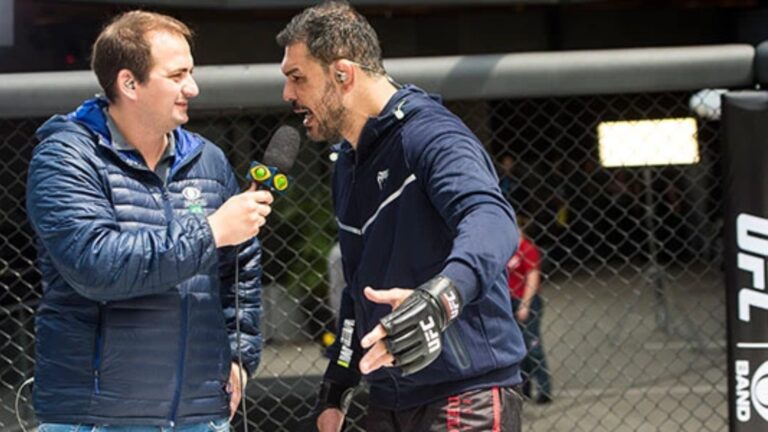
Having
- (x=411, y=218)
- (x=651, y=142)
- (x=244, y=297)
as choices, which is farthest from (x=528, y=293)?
(x=411, y=218)

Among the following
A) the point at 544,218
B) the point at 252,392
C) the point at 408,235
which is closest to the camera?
the point at 408,235

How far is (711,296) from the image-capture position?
47.9 ft

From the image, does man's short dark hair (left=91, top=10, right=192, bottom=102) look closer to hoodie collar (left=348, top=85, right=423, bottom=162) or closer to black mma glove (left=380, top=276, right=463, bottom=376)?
hoodie collar (left=348, top=85, right=423, bottom=162)

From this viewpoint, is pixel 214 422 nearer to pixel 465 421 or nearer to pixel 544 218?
pixel 465 421

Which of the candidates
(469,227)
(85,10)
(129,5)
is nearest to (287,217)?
(85,10)

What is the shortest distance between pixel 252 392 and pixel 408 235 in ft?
11.7

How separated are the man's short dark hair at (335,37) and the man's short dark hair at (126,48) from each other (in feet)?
1.22

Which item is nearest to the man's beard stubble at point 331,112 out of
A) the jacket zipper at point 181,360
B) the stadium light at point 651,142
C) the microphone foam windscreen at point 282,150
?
the microphone foam windscreen at point 282,150

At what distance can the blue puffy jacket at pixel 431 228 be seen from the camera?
2299mm

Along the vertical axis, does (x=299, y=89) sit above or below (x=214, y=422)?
above

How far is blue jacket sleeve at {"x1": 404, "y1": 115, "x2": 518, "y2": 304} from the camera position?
2.18m

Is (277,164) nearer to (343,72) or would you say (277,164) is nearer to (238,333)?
(343,72)

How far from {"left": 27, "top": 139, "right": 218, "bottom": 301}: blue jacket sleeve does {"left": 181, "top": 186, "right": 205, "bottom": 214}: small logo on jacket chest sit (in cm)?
20

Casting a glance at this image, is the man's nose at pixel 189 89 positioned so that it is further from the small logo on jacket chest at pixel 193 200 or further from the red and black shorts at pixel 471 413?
the red and black shorts at pixel 471 413
